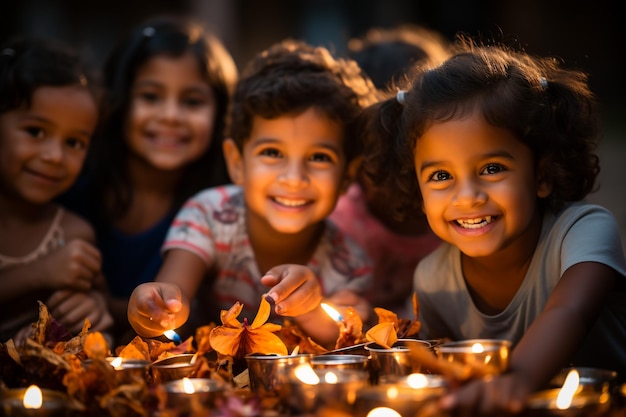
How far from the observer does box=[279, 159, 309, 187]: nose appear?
2.48 m

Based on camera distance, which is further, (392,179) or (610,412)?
(392,179)

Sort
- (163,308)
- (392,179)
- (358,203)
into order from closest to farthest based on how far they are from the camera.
→ (163,308)
(392,179)
(358,203)

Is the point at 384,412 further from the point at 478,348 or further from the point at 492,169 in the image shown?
the point at 492,169

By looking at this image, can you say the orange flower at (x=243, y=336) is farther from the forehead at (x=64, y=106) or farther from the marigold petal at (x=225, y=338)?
the forehead at (x=64, y=106)

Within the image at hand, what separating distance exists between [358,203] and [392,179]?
839 mm

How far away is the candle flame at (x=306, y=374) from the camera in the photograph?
145 cm

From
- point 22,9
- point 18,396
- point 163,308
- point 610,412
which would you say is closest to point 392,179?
point 163,308

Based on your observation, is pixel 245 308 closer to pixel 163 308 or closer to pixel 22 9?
pixel 163 308

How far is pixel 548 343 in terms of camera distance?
1583 mm

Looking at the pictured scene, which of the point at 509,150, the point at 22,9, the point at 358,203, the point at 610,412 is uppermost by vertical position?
the point at 22,9

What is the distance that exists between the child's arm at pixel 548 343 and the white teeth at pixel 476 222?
260mm

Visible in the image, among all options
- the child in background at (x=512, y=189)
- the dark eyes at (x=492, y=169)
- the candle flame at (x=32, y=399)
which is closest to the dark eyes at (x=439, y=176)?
the child in background at (x=512, y=189)

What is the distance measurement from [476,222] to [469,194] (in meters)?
0.11

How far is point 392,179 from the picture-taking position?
2430 millimetres
